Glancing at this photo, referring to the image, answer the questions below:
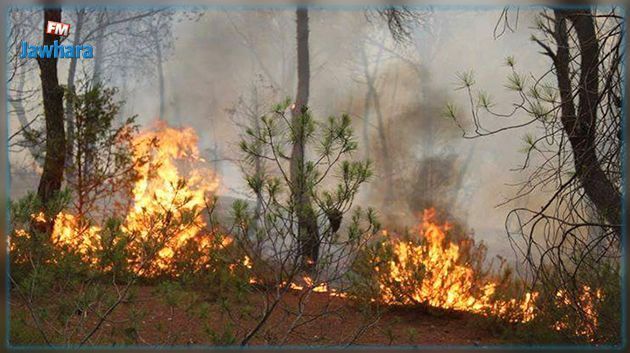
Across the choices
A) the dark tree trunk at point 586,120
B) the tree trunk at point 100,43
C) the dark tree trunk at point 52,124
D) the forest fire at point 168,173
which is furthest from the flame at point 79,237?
the tree trunk at point 100,43

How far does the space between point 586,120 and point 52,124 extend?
360 centimetres

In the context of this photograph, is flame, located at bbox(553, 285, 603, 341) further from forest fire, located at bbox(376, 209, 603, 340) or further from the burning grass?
forest fire, located at bbox(376, 209, 603, 340)

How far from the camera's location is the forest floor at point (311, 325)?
347cm

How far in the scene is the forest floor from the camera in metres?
3.47

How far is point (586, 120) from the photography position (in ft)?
10.1

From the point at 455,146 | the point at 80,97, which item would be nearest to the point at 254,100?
the point at 80,97

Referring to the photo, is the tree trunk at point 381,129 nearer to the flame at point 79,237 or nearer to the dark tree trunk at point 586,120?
the dark tree trunk at point 586,120

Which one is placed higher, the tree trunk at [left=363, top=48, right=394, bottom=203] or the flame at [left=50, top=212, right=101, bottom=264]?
the tree trunk at [left=363, top=48, right=394, bottom=203]

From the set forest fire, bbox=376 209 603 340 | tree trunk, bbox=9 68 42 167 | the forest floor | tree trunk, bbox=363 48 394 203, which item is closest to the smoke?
tree trunk, bbox=363 48 394 203

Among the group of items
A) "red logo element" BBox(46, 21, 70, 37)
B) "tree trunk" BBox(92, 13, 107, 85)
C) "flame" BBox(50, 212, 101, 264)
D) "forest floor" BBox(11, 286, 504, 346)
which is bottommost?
"forest floor" BBox(11, 286, 504, 346)

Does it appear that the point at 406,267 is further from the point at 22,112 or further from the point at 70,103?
the point at 22,112

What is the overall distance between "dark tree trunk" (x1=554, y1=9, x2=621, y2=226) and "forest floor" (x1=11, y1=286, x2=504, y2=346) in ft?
3.86

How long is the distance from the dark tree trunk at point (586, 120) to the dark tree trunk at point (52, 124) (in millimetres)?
3403

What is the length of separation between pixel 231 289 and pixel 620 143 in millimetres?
2663
